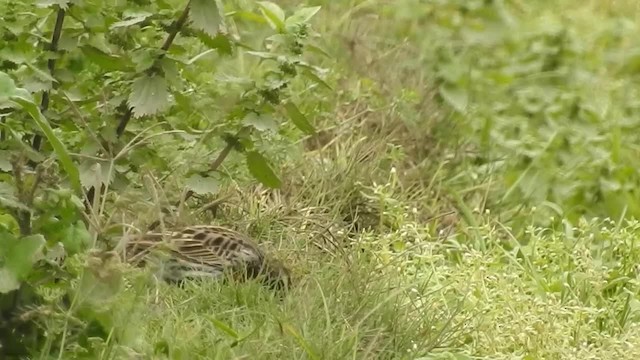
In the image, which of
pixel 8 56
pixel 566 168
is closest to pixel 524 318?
pixel 8 56

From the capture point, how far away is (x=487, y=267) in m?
4.54

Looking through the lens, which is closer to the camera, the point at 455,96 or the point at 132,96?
the point at 132,96

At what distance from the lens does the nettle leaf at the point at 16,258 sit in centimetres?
301

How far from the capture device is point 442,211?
5410 millimetres

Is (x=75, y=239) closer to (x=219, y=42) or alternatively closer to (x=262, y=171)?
(x=219, y=42)

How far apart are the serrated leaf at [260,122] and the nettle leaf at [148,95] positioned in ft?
0.97

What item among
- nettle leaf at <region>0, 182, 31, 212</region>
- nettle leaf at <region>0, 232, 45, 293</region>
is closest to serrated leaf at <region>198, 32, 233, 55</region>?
nettle leaf at <region>0, 182, 31, 212</region>

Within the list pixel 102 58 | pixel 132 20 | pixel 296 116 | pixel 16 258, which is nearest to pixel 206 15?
pixel 132 20

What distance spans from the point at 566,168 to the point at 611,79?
1261mm

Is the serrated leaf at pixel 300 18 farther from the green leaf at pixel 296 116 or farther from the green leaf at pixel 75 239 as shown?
the green leaf at pixel 75 239

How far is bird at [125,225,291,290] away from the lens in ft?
13.4

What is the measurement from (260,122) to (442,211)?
1.41 m

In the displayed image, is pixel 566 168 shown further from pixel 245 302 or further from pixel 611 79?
pixel 245 302

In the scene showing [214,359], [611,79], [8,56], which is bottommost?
[611,79]
